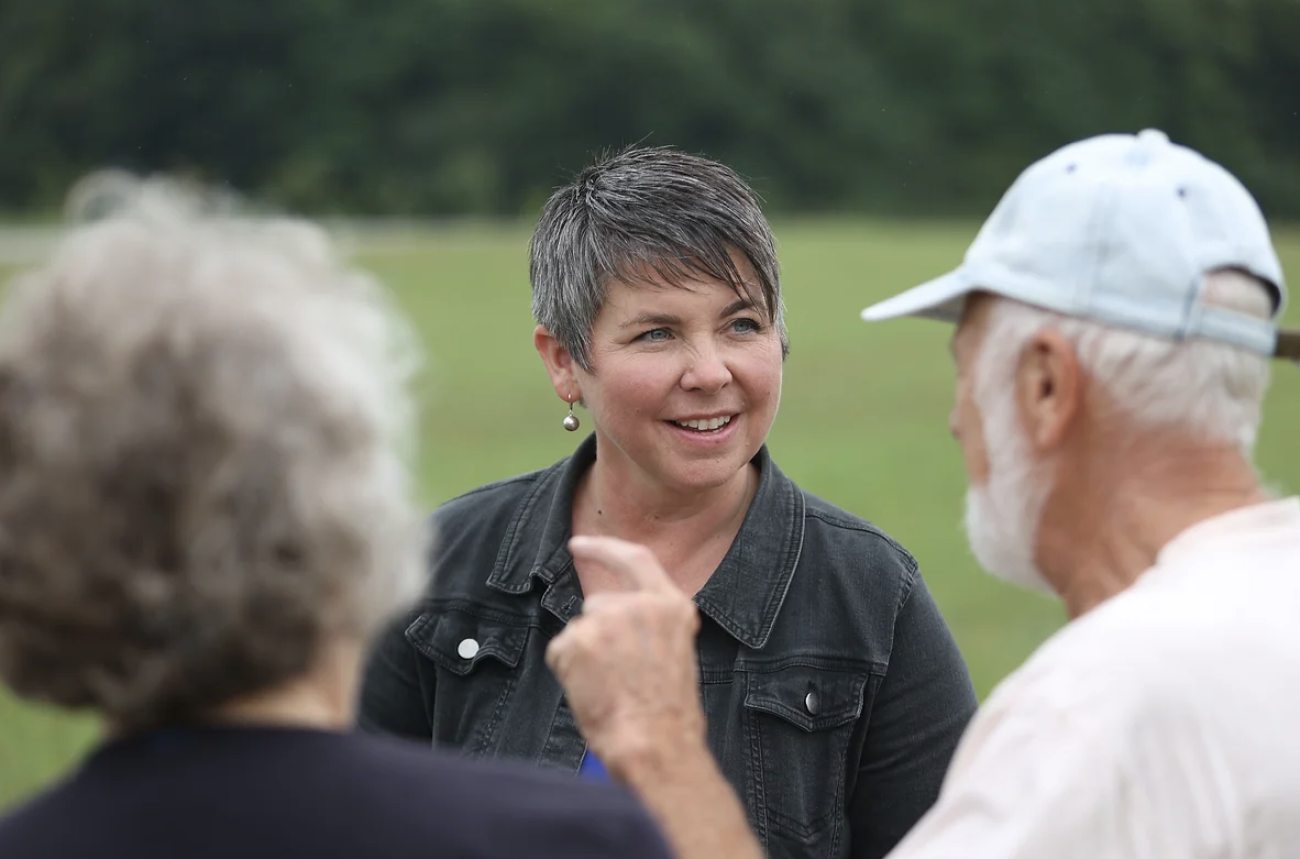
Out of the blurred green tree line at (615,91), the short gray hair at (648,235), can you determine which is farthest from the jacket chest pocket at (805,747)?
the blurred green tree line at (615,91)

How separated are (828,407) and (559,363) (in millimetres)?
17108

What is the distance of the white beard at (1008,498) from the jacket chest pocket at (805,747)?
0.63 m

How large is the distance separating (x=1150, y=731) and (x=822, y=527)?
1299 millimetres

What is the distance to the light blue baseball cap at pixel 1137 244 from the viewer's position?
6.05ft

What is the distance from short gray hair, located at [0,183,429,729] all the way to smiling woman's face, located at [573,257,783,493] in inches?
58.7

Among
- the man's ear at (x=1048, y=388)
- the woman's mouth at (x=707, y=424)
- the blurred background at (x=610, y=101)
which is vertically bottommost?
the man's ear at (x=1048, y=388)

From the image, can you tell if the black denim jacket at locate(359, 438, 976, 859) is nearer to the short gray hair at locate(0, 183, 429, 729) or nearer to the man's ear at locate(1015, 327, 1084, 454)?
the man's ear at locate(1015, 327, 1084, 454)

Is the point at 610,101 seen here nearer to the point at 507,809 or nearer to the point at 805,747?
the point at 805,747

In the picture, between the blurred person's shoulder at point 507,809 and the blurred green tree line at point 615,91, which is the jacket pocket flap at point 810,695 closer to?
the blurred person's shoulder at point 507,809

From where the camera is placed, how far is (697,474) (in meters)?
2.95

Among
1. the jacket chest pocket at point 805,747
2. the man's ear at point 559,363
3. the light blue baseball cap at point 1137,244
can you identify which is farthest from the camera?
the man's ear at point 559,363

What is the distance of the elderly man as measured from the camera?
65.4 inches

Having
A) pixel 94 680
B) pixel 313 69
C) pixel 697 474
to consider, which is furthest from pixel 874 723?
pixel 313 69

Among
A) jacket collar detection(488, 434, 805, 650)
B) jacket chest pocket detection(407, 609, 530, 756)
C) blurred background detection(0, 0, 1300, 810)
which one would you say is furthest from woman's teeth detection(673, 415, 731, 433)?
blurred background detection(0, 0, 1300, 810)
